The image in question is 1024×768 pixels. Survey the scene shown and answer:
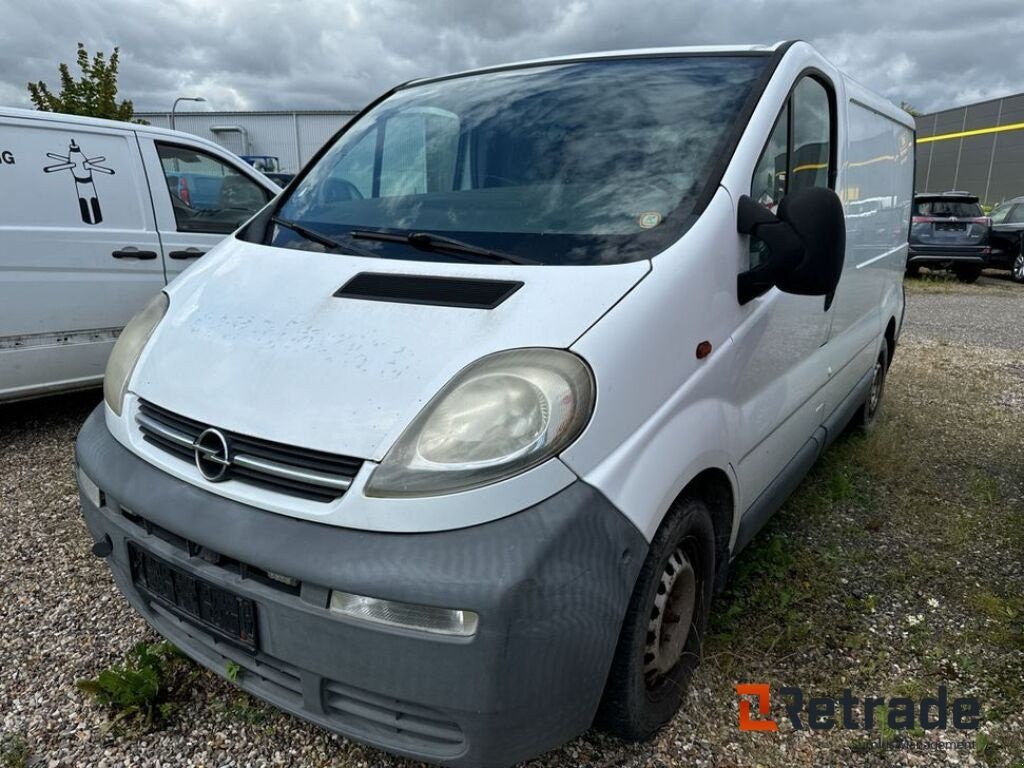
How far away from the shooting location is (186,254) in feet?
14.9

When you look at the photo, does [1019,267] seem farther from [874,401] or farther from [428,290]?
[428,290]

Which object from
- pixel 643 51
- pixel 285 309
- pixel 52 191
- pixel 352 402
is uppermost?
pixel 643 51

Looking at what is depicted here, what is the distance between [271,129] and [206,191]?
35136 mm

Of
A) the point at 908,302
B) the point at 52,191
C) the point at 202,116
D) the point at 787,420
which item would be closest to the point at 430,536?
the point at 787,420

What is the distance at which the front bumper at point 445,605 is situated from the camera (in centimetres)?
139

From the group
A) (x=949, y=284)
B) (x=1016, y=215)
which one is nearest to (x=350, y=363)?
(x=949, y=284)

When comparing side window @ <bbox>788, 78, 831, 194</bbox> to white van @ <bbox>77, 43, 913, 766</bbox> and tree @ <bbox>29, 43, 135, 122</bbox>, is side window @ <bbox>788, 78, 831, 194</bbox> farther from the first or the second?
tree @ <bbox>29, 43, 135, 122</bbox>

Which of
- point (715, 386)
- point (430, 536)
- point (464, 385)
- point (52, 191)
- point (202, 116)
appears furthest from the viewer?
point (202, 116)

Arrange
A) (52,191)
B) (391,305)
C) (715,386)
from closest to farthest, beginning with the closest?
(391,305)
(715,386)
(52,191)

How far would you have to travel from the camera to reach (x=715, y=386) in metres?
1.94

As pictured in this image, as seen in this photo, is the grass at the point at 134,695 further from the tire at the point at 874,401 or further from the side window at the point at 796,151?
the tire at the point at 874,401

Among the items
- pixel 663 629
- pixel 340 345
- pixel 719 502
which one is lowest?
pixel 663 629

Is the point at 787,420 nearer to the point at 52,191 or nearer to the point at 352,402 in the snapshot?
the point at 352,402

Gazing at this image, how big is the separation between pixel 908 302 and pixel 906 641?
10.3 meters
